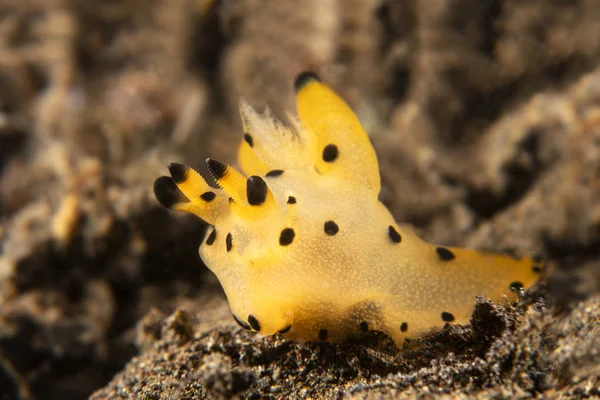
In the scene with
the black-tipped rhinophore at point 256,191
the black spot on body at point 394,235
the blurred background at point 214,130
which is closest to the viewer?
the black-tipped rhinophore at point 256,191

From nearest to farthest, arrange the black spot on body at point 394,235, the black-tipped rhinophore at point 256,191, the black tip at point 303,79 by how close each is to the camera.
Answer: the black-tipped rhinophore at point 256,191 → the black spot on body at point 394,235 → the black tip at point 303,79

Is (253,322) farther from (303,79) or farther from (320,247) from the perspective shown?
(303,79)

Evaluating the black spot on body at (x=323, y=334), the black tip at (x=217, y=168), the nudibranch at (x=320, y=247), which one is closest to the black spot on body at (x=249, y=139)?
the nudibranch at (x=320, y=247)

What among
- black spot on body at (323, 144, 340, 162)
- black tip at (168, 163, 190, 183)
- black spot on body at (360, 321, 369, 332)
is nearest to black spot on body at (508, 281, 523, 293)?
black spot on body at (360, 321, 369, 332)

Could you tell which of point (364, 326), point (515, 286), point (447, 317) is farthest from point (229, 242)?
point (515, 286)

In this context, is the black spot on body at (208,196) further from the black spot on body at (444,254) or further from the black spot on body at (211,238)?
the black spot on body at (444,254)

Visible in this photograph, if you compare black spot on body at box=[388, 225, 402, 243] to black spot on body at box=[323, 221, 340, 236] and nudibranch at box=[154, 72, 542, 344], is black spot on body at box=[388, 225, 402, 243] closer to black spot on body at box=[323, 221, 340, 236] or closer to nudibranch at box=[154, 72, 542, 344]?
nudibranch at box=[154, 72, 542, 344]

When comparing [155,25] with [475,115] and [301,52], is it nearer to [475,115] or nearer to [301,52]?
[301,52]
